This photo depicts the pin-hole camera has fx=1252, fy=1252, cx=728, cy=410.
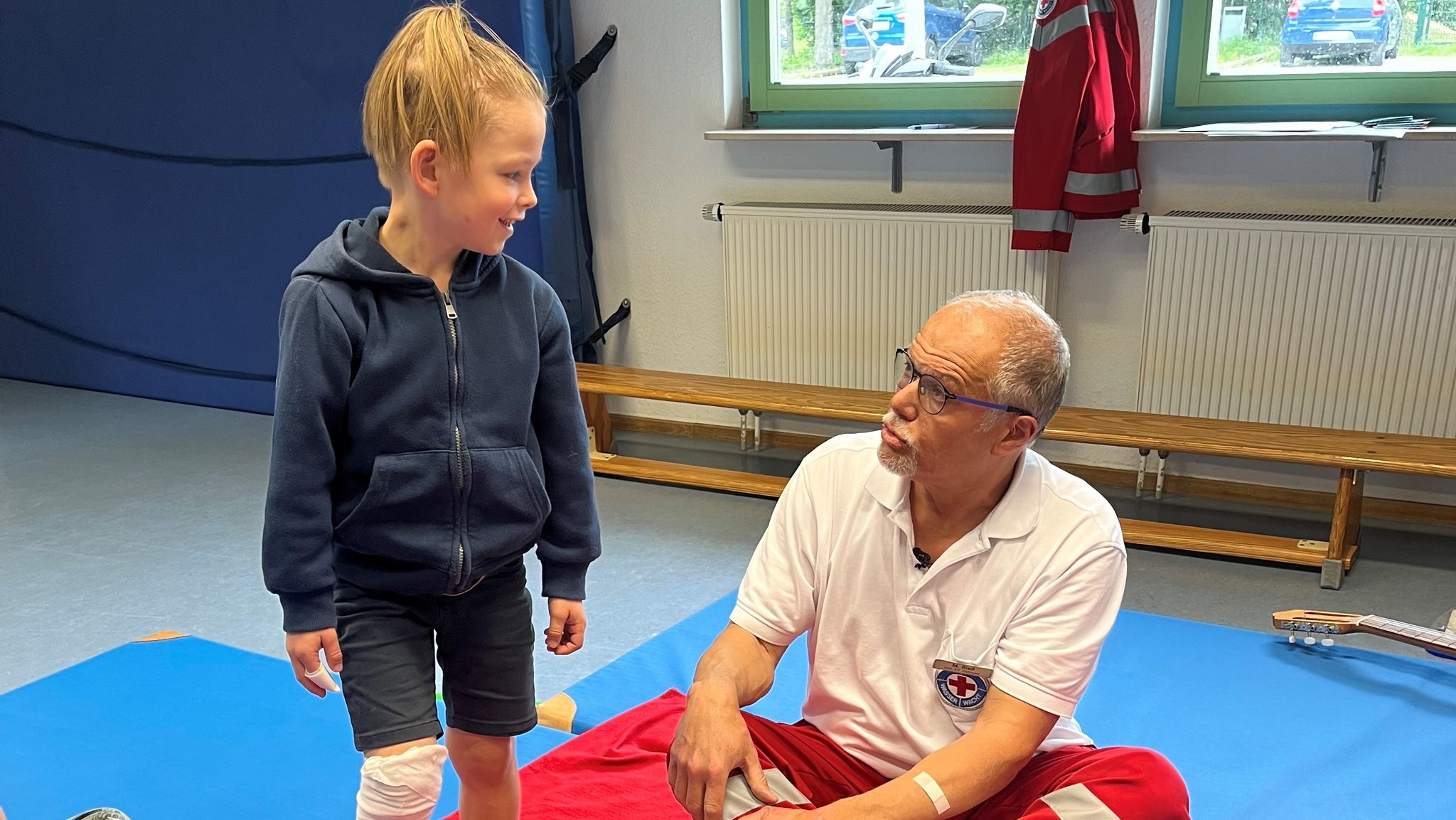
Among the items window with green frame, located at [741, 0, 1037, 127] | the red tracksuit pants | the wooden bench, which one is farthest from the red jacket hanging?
the red tracksuit pants

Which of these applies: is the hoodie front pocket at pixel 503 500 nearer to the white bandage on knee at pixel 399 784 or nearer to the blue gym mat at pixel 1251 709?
the white bandage on knee at pixel 399 784

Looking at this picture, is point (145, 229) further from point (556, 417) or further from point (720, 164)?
point (556, 417)

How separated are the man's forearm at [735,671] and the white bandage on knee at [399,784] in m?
0.34

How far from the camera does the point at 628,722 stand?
7.54 ft

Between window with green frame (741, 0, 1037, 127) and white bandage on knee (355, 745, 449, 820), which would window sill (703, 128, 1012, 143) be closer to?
window with green frame (741, 0, 1037, 127)

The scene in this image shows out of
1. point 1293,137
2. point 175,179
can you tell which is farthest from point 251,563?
point 1293,137

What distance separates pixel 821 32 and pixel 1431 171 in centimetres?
195

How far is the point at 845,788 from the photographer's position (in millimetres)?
1650

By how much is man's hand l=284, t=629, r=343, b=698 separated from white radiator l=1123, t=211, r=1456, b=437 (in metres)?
2.93

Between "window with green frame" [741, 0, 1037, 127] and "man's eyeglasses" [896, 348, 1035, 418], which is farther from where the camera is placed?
"window with green frame" [741, 0, 1037, 127]

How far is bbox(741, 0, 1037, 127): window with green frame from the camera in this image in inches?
158

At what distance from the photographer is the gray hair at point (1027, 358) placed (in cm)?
155

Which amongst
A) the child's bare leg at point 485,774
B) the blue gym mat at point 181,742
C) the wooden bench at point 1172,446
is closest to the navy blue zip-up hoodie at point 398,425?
the child's bare leg at point 485,774

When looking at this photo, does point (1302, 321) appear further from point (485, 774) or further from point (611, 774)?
point (485, 774)
